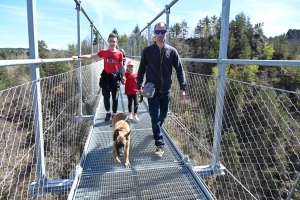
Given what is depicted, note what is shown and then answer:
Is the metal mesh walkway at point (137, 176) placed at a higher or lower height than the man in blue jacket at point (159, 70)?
lower

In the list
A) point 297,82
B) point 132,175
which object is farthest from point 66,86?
point 297,82

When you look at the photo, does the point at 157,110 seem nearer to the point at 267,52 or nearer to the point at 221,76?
the point at 221,76

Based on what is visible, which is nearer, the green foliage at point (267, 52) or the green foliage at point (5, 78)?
the green foliage at point (5, 78)

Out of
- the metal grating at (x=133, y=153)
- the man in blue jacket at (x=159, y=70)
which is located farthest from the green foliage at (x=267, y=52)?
the man in blue jacket at (x=159, y=70)

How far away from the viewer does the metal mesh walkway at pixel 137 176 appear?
2178 millimetres

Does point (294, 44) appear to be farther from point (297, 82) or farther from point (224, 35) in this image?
point (224, 35)

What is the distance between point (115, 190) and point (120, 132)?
2.43 feet

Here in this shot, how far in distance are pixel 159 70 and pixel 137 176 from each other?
130 cm

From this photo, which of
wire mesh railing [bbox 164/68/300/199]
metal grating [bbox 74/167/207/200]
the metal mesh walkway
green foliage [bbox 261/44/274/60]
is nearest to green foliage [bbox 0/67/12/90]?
wire mesh railing [bbox 164/68/300/199]

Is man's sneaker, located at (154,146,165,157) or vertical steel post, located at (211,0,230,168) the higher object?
vertical steel post, located at (211,0,230,168)

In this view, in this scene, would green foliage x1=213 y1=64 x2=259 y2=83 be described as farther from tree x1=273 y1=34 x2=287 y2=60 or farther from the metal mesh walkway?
the metal mesh walkway

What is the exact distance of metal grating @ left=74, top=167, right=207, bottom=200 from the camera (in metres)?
2.16

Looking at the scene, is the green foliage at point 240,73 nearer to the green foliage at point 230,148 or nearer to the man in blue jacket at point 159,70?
the green foliage at point 230,148

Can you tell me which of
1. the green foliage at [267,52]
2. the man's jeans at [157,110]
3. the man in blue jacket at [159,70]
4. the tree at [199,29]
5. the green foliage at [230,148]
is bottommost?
the green foliage at [230,148]
